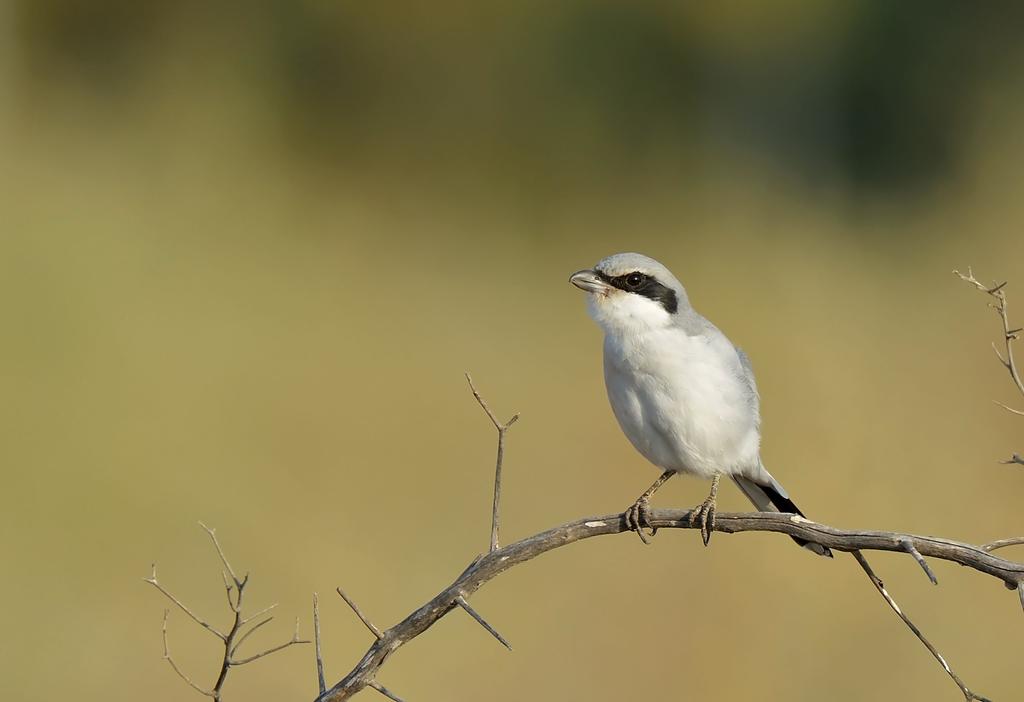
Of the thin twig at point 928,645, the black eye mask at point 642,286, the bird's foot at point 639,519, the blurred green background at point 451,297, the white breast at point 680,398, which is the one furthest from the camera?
the blurred green background at point 451,297

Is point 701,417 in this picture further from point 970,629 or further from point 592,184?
point 592,184

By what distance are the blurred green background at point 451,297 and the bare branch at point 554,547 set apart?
157 inches

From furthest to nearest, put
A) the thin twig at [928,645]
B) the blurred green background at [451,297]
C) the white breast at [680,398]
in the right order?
the blurred green background at [451,297]
the white breast at [680,398]
the thin twig at [928,645]

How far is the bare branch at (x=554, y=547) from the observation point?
6.44ft

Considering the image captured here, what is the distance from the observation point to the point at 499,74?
38.2 feet

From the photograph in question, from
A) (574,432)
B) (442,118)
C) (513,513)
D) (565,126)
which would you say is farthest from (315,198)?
(513,513)

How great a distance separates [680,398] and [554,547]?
3.34ft

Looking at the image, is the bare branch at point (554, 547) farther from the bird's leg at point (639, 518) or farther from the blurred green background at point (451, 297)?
the blurred green background at point (451, 297)

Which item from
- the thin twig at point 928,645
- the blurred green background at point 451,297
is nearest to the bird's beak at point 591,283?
the thin twig at point 928,645

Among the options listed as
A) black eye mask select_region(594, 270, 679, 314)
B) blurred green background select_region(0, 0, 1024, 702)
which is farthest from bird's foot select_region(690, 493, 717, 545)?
blurred green background select_region(0, 0, 1024, 702)

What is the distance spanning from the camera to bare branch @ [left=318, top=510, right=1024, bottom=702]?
1.96 m

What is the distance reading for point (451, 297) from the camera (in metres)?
10.3

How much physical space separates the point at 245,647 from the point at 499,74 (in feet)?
23.2

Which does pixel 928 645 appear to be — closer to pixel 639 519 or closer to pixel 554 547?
pixel 554 547
